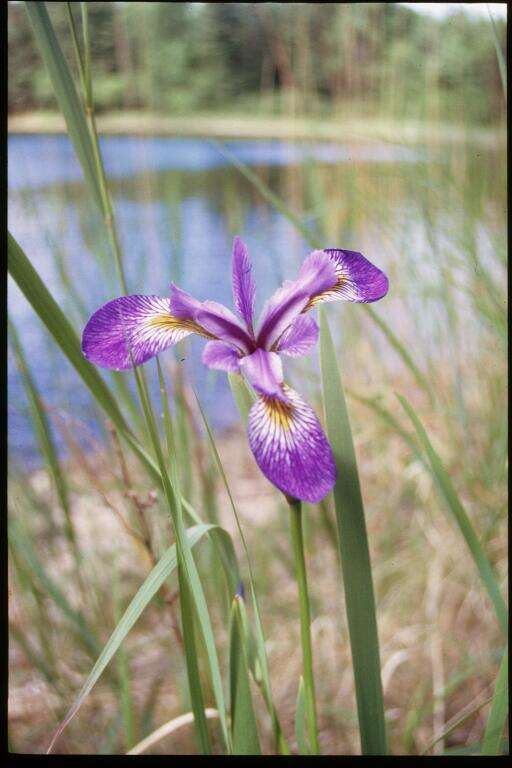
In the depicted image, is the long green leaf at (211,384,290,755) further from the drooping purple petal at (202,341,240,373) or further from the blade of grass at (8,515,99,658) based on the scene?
the blade of grass at (8,515,99,658)

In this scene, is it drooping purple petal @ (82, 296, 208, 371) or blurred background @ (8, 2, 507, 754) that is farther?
blurred background @ (8, 2, 507, 754)

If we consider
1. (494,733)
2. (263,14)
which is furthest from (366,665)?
→ (263,14)

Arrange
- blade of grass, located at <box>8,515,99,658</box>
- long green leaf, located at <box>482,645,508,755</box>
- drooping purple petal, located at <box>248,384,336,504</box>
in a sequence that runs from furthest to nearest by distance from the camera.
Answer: blade of grass, located at <box>8,515,99,658</box>, long green leaf, located at <box>482,645,508,755</box>, drooping purple petal, located at <box>248,384,336,504</box>

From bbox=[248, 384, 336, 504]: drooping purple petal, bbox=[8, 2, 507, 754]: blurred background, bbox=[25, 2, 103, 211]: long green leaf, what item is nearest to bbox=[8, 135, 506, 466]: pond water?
bbox=[8, 2, 507, 754]: blurred background

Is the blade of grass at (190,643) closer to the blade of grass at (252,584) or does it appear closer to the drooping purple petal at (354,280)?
the blade of grass at (252,584)

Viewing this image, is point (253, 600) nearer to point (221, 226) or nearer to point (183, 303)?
point (183, 303)

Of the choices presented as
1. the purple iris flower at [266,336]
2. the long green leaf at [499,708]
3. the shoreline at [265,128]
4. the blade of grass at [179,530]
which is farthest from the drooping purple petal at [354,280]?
the shoreline at [265,128]

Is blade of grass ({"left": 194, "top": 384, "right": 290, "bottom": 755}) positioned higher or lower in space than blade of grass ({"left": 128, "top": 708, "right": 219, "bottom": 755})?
higher
